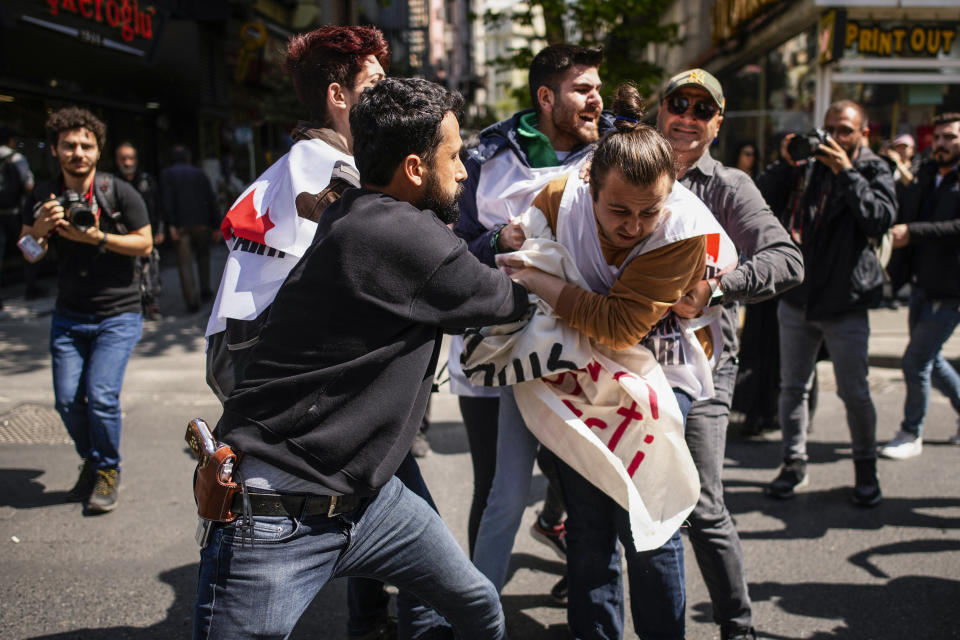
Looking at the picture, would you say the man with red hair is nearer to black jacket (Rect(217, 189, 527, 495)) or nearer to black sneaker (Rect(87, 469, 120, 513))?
black jacket (Rect(217, 189, 527, 495))

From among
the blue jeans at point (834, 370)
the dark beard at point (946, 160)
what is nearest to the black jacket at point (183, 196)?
the blue jeans at point (834, 370)

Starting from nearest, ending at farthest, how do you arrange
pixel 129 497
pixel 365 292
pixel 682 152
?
pixel 365 292 → pixel 682 152 → pixel 129 497

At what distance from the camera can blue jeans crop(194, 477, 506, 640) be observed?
1.78m

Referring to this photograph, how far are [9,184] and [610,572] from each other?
8822mm

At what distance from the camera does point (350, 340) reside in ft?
5.91

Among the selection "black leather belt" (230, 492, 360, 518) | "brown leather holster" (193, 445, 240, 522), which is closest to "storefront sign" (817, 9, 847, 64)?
"black leather belt" (230, 492, 360, 518)

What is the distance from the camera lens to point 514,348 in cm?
231

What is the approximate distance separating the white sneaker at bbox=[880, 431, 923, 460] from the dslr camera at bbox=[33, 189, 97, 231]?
4812 mm

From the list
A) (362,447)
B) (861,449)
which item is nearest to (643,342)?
(362,447)

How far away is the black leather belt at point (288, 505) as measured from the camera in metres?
1.82

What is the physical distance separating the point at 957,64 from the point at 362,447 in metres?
11.7

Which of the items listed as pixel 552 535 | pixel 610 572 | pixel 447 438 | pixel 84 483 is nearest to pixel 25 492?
pixel 84 483

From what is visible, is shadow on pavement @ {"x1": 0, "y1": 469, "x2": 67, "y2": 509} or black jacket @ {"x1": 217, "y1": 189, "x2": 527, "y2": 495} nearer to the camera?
black jacket @ {"x1": 217, "y1": 189, "x2": 527, "y2": 495}

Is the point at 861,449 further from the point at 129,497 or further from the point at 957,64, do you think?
the point at 957,64
